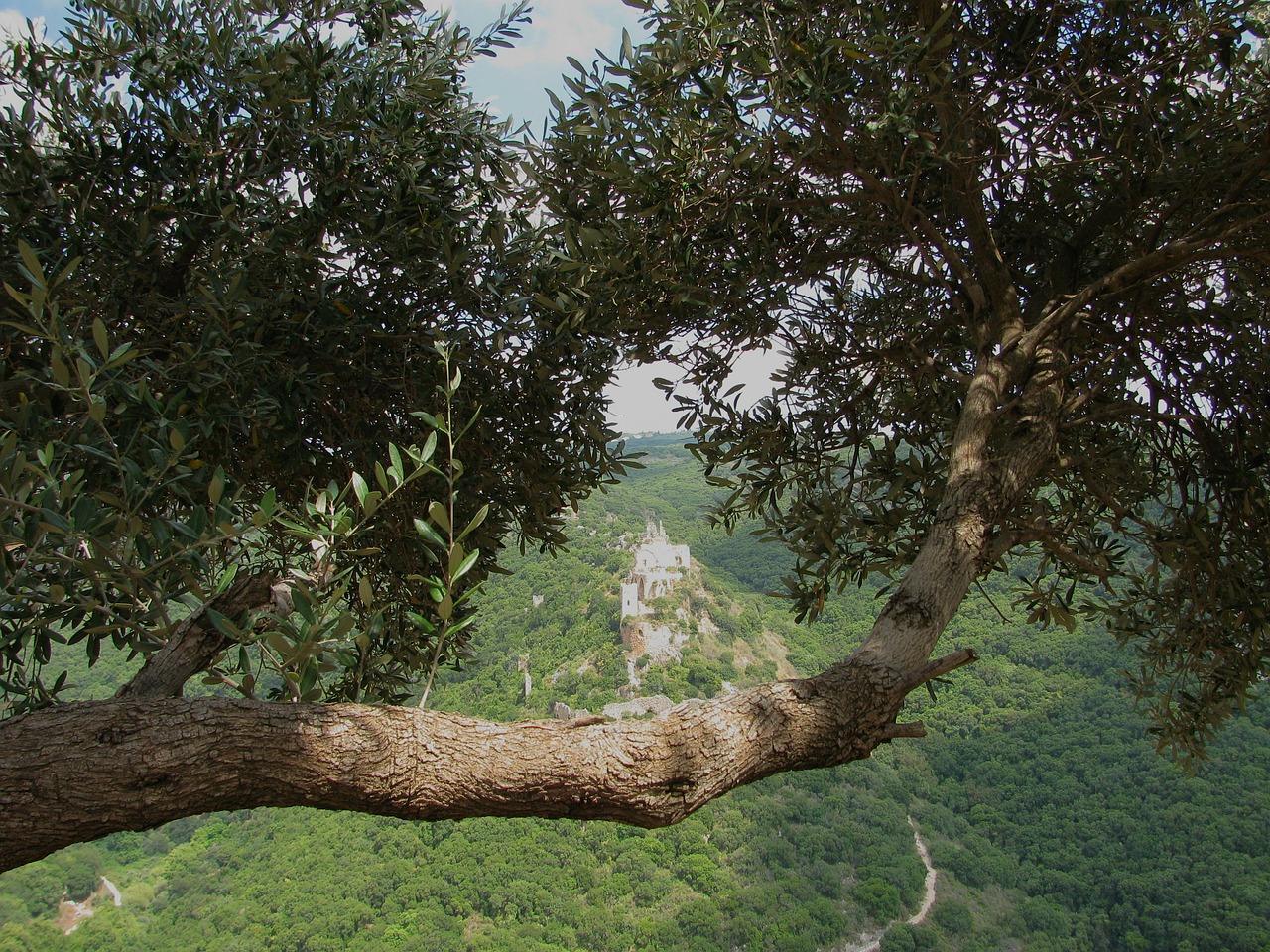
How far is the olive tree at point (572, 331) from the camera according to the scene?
142cm

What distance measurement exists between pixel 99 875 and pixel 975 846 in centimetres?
1634

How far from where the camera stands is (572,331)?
2420 millimetres

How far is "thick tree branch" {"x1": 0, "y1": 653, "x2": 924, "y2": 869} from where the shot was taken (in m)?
1.11

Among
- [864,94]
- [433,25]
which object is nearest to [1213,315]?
[864,94]

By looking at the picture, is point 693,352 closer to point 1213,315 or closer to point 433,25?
point 433,25

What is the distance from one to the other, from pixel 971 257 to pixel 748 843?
44.3ft

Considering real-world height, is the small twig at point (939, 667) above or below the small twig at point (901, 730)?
above

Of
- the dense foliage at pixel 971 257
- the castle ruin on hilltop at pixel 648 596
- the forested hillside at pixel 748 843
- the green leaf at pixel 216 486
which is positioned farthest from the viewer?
the castle ruin on hilltop at pixel 648 596

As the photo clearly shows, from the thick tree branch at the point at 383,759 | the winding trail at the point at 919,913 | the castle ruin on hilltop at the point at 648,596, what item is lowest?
the winding trail at the point at 919,913

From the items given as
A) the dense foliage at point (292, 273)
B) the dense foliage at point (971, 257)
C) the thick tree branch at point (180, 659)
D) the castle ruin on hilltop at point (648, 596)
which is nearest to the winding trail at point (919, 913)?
the castle ruin on hilltop at point (648, 596)

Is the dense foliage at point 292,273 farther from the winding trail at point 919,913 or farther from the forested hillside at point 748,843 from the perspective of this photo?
the winding trail at point 919,913

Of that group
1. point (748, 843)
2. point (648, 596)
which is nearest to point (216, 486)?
point (648, 596)

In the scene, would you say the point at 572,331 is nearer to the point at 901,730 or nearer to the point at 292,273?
the point at 292,273

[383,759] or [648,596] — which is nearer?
[383,759]
